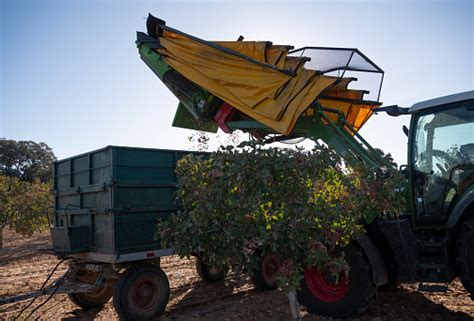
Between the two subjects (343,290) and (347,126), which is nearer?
(343,290)

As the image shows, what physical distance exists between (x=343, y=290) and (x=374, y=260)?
0.60m

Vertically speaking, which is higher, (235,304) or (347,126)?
(347,126)

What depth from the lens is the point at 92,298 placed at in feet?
21.2

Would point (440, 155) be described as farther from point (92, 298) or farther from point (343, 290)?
point (92, 298)

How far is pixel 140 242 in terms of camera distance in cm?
576

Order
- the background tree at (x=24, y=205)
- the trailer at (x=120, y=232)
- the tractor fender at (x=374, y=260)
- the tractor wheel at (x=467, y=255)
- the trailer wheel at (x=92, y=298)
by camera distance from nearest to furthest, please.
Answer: the tractor wheel at (x=467, y=255), the tractor fender at (x=374, y=260), the trailer at (x=120, y=232), the trailer wheel at (x=92, y=298), the background tree at (x=24, y=205)

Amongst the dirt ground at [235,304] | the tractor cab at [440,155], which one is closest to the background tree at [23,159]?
the dirt ground at [235,304]

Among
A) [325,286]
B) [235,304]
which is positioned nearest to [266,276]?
[235,304]

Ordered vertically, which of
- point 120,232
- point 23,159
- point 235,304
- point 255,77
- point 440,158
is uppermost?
point 23,159

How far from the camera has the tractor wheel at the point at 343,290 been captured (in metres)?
5.04

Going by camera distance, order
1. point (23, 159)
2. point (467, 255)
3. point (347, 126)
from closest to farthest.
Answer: point (467, 255), point (347, 126), point (23, 159)

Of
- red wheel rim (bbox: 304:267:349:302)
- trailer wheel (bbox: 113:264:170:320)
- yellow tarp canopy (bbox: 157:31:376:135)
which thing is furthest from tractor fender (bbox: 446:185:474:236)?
trailer wheel (bbox: 113:264:170:320)

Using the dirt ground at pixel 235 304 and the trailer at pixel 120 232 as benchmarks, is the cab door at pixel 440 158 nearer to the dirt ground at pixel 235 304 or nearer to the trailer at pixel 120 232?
the dirt ground at pixel 235 304

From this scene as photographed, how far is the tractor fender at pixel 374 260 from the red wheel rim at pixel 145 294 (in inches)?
118
